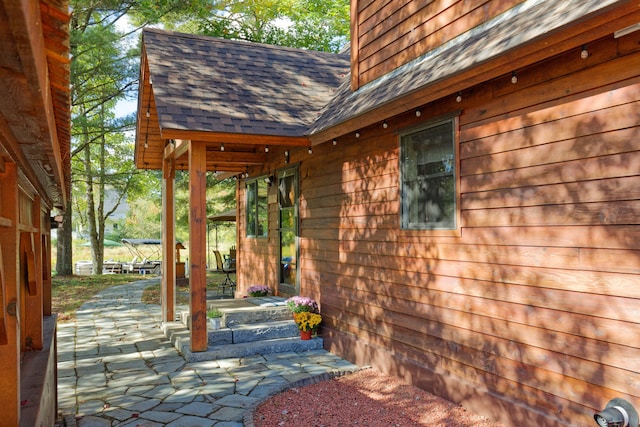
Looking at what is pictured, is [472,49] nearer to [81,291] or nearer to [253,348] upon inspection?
[253,348]

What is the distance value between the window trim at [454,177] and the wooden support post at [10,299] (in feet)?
11.5

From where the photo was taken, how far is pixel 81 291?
1349 cm

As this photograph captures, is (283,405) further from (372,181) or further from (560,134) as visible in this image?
(560,134)

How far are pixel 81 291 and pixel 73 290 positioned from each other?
0.27 meters

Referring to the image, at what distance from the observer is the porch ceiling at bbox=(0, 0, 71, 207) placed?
98 centimetres

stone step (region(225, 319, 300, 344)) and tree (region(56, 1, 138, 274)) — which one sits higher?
tree (region(56, 1, 138, 274))

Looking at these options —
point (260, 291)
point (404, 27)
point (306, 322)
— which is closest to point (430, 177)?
point (404, 27)

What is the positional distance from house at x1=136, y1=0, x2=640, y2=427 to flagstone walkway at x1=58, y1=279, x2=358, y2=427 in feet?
1.95

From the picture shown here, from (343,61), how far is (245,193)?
3.73 meters

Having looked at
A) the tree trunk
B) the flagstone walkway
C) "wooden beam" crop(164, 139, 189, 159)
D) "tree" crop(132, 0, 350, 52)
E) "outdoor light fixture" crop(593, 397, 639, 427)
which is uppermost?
"tree" crop(132, 0, 350, 52)

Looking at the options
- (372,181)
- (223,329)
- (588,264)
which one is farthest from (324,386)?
(588,264)

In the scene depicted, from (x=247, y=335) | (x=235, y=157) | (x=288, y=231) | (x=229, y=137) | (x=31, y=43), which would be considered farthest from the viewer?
(x=235, y=157)

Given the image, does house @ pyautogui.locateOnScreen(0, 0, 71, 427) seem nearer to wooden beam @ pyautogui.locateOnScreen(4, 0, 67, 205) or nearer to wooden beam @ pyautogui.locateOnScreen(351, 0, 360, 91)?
wooden beam @ pyautogui.locateOnScreen(4, 0, 67, 205)

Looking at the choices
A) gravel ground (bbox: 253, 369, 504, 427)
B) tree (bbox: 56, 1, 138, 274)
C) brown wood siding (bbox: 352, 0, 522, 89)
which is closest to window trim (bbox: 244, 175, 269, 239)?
brown wood siding (bbox: 352, 0, 522, 89)
